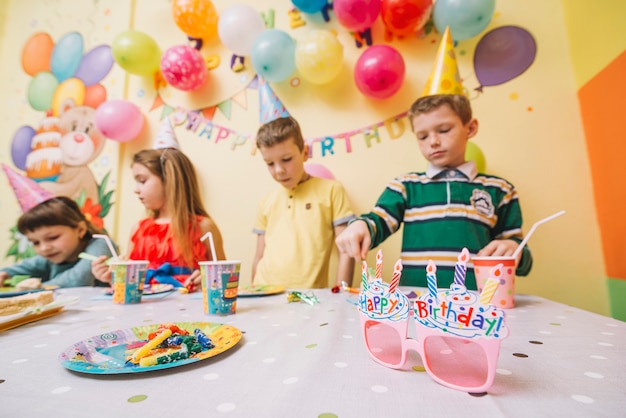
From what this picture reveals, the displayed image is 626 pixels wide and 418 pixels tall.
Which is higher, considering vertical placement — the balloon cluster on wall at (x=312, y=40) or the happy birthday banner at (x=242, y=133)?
the balloon cluster on wall at (x=312, y=40)

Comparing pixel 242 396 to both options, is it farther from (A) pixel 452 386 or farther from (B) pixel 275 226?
(B) pixel 275 226

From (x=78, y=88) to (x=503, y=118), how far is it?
7.87 ft

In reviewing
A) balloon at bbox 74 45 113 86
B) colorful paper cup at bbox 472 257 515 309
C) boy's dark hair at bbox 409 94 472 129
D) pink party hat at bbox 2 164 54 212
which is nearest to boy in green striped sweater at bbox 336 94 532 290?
boy's dark hair at bbox 409 94 472 129

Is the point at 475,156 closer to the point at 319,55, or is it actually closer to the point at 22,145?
the point at 319,55

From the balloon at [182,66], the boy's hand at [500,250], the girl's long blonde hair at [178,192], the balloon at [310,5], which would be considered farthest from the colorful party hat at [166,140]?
the boy's hand at [500,250]

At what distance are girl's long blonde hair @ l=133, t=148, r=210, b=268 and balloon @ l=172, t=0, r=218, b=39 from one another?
67 cm

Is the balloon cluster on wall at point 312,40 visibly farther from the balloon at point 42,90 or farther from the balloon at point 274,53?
the balloon at point 42,90

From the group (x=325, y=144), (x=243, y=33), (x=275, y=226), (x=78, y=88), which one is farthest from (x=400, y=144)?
(x=78, y=88)

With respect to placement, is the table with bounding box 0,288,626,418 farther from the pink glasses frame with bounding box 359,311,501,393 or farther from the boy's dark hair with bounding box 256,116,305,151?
the boy's dark hair with bounding box 256,116,305,151

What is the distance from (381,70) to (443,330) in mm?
1235

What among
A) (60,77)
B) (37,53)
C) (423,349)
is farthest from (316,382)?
(37,53)

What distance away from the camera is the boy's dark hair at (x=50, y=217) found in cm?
130

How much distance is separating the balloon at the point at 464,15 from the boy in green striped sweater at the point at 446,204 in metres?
0.44

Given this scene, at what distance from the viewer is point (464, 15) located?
49.0 inches
